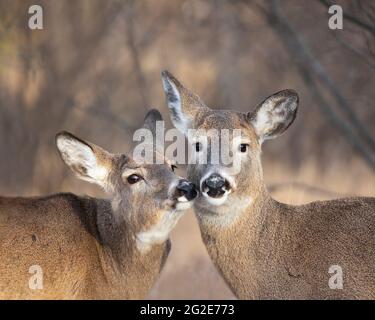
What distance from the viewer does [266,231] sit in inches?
360

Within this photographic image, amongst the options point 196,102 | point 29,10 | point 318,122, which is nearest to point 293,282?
point 196,102

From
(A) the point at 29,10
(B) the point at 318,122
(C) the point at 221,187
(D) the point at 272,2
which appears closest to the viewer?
(C) the point at 221,187

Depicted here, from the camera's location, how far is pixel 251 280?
8.93m

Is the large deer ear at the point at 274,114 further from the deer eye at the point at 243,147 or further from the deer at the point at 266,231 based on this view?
the deer eye at the point at 243,147

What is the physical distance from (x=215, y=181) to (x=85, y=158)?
4.57 feet

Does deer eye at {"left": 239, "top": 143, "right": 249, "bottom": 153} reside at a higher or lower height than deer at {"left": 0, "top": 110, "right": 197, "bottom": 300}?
higher

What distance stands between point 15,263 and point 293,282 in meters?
2.29

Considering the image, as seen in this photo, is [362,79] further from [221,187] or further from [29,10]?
[221,187]

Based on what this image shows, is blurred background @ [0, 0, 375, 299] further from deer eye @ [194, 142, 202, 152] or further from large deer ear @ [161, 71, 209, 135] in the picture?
deer eye @ [194, 142, 202, 152]

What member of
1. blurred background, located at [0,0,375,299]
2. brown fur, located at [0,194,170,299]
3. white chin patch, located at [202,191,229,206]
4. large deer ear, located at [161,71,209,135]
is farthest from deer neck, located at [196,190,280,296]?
blurred background, located at [0,0,375,299]

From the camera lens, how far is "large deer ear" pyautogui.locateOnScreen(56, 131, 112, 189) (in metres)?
9.27

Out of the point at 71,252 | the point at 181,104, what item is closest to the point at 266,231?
the point at 181,104

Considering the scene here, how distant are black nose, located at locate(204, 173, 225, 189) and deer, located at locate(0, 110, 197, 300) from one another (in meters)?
0.19

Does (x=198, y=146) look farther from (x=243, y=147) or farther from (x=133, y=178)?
(x=133, y=178)
